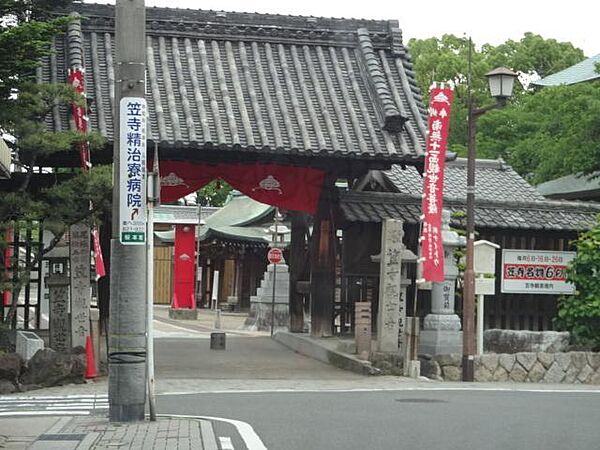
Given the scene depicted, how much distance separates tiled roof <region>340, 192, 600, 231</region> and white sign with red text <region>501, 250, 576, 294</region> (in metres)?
0.82

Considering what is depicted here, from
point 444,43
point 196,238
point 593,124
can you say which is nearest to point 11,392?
point 593,124

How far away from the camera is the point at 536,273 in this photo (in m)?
24.0

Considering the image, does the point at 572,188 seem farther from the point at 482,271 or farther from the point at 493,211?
the point at 482,271

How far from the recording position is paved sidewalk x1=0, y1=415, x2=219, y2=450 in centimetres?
1045

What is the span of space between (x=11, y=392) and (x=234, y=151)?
22.0 ft

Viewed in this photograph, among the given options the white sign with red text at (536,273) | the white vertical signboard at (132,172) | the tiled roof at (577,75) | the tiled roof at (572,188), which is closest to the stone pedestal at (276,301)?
the tiled roof at (572,188)

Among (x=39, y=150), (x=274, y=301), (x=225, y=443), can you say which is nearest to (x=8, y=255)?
(x=39, y=150)

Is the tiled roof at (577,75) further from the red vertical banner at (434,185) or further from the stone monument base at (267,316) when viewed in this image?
the red vertical banner at (434,185)

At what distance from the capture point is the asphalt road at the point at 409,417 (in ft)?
35.1

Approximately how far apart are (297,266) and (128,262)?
49.9 ft

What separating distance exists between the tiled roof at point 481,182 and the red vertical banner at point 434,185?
6787 millimetres

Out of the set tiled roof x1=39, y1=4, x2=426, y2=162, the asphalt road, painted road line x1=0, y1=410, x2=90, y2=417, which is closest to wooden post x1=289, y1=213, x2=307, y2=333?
tiled roof x1=39, y1=4, x2=426, y2=162

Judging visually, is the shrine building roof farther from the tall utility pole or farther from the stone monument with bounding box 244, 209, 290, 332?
the tall utility pole

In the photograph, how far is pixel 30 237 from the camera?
20.4 meters
